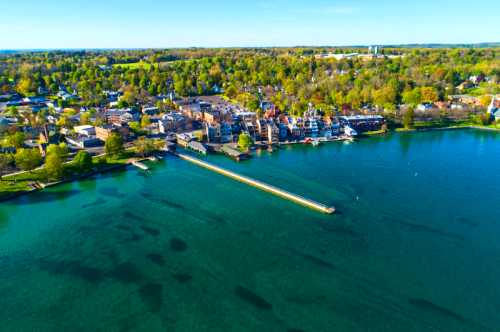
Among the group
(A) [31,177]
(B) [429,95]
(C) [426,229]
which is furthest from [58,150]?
(B) [429,95]

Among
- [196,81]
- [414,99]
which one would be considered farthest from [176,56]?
[414,99]

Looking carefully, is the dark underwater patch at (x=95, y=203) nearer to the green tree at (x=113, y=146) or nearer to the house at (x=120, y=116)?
the green tree at (x=113, y=146)

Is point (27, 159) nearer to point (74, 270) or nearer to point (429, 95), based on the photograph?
point (74, 270)

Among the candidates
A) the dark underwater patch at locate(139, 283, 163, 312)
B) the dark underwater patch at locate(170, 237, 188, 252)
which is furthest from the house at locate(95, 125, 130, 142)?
the dark underwater patch at locate(139, 283, 163, 312)

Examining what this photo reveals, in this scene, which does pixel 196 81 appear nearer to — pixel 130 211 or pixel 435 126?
pixel 435 126

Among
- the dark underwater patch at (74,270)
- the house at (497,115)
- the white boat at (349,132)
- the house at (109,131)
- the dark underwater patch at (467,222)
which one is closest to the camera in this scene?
the dark underwater patch at (74,270)

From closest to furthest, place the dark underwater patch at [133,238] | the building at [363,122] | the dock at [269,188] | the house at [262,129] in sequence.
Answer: the dark underwater patch at [133,238]
the dock at [269,188]
the house at [262,129]
the building at [363,122]

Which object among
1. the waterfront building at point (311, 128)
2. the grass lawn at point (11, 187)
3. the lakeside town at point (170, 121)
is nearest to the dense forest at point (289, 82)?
the lakeside town at point (170, 121)
